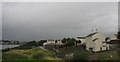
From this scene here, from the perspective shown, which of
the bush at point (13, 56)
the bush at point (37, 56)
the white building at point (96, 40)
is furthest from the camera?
the white building at point (96, 40)

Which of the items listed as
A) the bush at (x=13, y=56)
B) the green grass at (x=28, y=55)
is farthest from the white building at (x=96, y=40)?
the bush at (x=13, y=56)

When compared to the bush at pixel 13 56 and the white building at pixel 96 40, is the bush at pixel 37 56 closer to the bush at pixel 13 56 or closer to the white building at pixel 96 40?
the bush at pixel 13 56

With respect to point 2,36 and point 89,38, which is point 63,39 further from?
point 2,36

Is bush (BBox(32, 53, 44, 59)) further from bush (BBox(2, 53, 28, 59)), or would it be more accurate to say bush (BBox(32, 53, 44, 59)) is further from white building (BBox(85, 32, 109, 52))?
white building (BBox(85, 32, 109, 52))

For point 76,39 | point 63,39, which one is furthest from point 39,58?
point 76,39

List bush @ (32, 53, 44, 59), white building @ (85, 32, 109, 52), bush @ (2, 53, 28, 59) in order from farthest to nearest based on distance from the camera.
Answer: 1. white building @ (85, 32, 109, 52)
2. bush @ (32, 53, 44, 59)
3. bush @ (2, 53, 28, 59)

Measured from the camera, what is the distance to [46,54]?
8.31m

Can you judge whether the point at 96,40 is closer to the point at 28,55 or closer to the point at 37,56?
the point at 37,56

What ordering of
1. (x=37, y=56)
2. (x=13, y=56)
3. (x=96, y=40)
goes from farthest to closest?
1. (x=96, y=40)
2. (x=37, y=56)
3. (x=13, y=56)

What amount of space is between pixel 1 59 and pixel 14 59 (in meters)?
0.45

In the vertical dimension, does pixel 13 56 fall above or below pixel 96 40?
below

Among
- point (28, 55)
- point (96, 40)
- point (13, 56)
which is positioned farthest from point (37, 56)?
point (96, 40)

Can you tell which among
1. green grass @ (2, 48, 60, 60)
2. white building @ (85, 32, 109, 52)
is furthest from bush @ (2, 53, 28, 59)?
white building @ (85, 32, 109, 52)

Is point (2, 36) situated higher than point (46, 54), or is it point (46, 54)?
point (2, 36)
